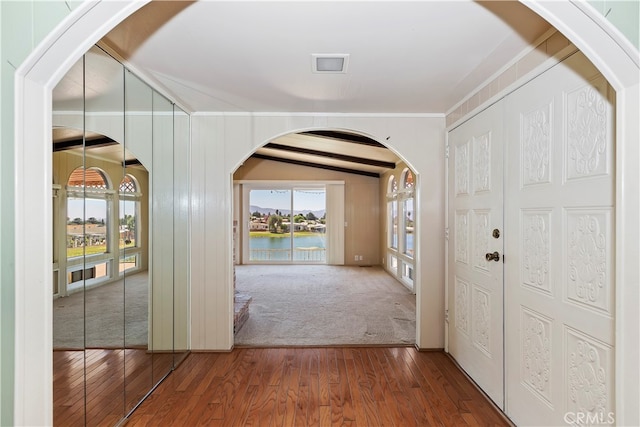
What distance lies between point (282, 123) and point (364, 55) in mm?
1381

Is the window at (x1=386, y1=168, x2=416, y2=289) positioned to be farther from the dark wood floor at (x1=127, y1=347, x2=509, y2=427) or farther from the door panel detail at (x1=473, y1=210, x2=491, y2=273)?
the door panel detail at (x1=473, y1=210, x2=491, y2=273)

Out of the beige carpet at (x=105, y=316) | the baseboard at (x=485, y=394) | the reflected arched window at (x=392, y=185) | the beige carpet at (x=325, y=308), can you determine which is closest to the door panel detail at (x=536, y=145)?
the baseboard at (x=485, y=394)

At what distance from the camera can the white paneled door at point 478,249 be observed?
7.89 feet

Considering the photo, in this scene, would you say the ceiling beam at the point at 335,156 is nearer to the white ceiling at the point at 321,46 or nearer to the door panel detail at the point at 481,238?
the white ceiling at the point at 321,46

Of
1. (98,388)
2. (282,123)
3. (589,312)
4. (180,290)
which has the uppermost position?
(282,123)

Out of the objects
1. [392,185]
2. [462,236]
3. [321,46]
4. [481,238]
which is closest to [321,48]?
[321,46]

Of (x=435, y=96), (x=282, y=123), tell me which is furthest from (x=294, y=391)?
(x=435, y=96)

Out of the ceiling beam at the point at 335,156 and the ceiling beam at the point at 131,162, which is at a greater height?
the ceiling beam at the point at 335,156

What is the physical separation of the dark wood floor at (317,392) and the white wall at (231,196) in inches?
12.8

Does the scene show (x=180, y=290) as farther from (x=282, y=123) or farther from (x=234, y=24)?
(x=234, y=24)

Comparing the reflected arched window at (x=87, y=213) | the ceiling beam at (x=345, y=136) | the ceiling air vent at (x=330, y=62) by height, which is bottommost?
the reflected arched window at (x=87, y=213)

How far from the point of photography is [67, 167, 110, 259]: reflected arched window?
5.71ft

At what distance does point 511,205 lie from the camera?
224 cm

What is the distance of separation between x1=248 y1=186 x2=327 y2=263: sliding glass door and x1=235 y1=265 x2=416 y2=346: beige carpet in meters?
1.25
